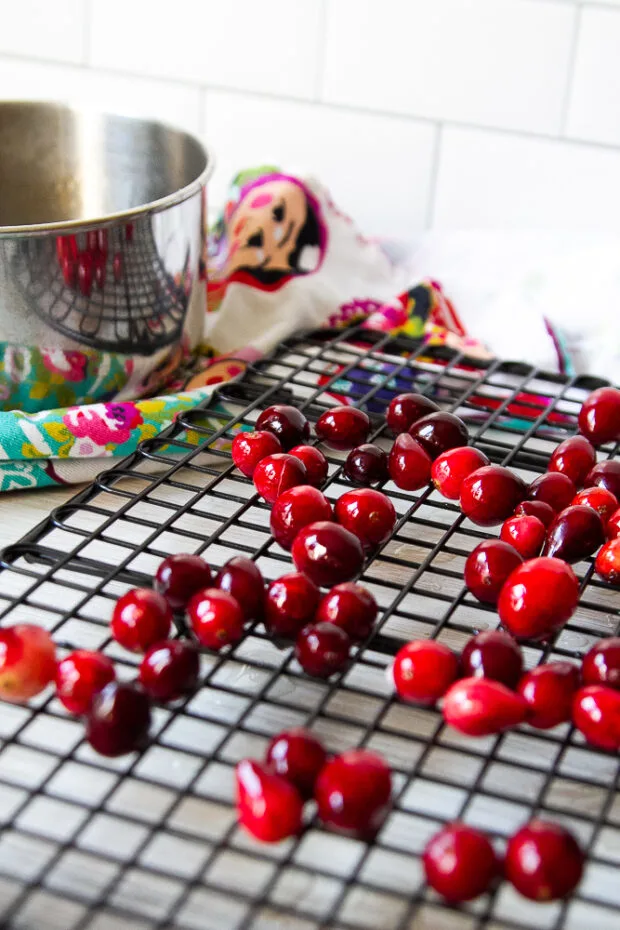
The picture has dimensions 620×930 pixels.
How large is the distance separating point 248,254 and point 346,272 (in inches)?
4.3

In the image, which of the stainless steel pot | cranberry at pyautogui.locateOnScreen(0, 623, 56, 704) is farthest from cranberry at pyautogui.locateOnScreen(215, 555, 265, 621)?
the stainless steel pot

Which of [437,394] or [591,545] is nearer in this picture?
[591,545]

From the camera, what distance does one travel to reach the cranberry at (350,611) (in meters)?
0.65

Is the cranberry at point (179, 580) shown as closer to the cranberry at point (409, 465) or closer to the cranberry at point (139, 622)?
the cranberry at point (139, 622)

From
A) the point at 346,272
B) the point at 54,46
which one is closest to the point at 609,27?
the point at 346,272

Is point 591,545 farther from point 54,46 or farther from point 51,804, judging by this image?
point 54,46

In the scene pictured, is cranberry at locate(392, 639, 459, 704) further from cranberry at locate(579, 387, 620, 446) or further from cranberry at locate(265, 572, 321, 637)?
cranberry at locate(579, 387, 620, 446)

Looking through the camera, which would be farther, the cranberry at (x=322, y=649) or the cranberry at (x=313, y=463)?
the cranberry at (x=313, y=463)

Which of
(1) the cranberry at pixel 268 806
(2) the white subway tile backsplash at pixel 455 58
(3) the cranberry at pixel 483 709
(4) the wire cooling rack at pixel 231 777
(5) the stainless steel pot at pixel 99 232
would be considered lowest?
(4) the wire cooling rack at pixel 231 777

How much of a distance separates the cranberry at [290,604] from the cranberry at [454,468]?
187mm

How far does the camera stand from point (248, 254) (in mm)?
1195

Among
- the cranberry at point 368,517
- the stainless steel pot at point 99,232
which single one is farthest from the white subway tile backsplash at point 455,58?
the cranberry at point 368,517

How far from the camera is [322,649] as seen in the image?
0.62 metres

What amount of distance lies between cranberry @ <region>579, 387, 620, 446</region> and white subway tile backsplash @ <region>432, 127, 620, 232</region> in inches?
17.6
